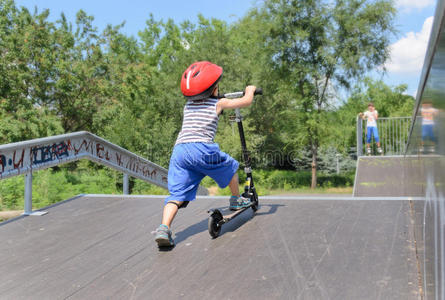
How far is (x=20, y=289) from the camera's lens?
107 inches

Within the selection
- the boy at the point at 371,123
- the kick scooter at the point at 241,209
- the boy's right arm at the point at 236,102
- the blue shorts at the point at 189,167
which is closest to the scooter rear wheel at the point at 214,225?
the kick scooter at the point at 241,209

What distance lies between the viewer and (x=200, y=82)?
3641mm

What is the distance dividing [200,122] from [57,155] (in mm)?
2721

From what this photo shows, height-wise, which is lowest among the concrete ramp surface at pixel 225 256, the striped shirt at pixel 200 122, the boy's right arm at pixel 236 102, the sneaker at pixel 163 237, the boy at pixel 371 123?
the concrete ramp surface at pixel 225 256

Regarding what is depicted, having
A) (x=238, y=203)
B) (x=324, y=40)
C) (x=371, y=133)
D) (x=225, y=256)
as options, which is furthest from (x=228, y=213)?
(x=324, y=40)

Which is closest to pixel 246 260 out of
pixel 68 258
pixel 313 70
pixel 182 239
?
pixel 182 239

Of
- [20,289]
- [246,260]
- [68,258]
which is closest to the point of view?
[20,289]

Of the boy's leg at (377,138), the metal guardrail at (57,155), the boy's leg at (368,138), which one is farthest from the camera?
the boy's leg at (368,138)

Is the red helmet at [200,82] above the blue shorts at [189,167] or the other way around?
above

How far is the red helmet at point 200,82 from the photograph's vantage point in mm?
3650

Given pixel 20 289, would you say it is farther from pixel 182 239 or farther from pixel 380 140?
pixel 380 140

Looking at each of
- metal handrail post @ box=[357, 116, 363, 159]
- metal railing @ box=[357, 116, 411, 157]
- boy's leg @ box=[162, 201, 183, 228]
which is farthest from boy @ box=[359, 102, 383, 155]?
boy's leg @ box=[162, 201, 183, 228]

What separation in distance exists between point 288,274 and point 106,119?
79.3ft

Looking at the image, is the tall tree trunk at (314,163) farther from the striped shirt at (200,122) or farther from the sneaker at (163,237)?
the sneaker at (163,237)
